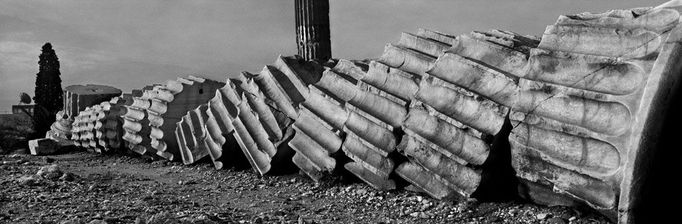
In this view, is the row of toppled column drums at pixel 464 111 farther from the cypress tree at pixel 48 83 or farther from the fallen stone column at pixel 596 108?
the cypress tree at pixel 48 83

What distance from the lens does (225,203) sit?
602 centimetres

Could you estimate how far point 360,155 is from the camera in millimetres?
5777

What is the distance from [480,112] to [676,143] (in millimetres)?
1330

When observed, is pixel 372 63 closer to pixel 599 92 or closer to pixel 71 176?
pixel 599 92

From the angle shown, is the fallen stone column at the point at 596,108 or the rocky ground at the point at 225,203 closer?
the fallen stone column at the point at 596,108

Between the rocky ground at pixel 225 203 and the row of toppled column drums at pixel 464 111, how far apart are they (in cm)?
16

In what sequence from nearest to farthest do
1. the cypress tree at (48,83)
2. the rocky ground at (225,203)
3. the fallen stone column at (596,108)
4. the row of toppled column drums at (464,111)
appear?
the fallen stone column at (596,108) → the row of toppled column drums at (464,111) → the rocky ground at (225,203) → the cypress tree at (48,83)

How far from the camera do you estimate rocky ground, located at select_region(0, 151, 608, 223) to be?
15.5ft

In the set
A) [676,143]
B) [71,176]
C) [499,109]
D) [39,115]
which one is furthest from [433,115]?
[39,115]

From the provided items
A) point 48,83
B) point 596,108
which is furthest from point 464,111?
point 48,83

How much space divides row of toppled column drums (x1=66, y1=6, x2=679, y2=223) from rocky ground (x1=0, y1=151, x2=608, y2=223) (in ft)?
0.53

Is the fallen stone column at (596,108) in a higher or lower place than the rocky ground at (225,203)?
higher

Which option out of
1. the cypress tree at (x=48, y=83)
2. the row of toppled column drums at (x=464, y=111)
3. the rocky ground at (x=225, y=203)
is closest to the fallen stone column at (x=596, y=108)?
the row of toppled column drums at (x=464, y=111)

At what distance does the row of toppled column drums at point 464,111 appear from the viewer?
3.88 metres
